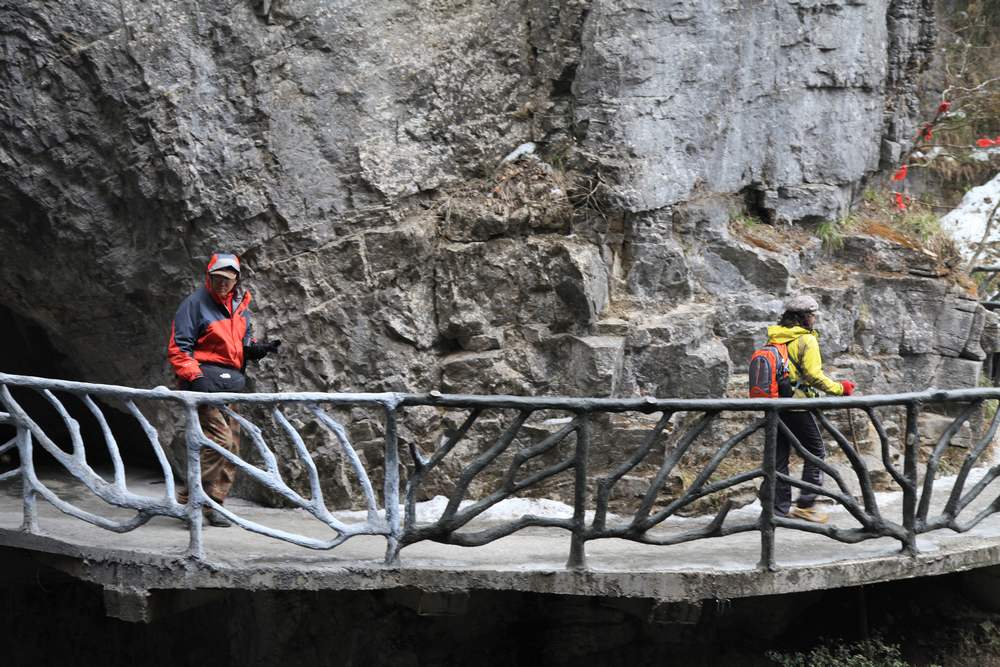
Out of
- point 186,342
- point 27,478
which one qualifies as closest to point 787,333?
point 186,342

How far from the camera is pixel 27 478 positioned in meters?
5.98

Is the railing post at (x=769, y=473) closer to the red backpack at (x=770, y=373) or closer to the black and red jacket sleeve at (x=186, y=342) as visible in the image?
the red backpack at (x=770, y=373)

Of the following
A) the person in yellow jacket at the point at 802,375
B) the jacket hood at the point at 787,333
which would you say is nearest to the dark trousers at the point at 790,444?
the person in yellow jacket at the point at 802,375

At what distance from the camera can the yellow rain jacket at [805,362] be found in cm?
661

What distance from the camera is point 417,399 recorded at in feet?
18.1

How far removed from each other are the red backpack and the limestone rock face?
1.09 metres

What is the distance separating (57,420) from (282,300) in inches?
184

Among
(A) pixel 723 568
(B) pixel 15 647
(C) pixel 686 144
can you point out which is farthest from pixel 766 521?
(B) pixel 15 647

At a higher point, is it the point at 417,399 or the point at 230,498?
the point at 417,399

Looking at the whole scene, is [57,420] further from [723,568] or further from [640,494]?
[723,568]

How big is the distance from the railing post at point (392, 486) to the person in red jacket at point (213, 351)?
1359 millimetres

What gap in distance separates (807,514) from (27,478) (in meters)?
4.89

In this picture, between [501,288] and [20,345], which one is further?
[20,345]

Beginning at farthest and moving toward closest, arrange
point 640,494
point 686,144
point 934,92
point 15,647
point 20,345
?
point 934,92, point 20,345, point 15,647, point 686,144, point 640,494
